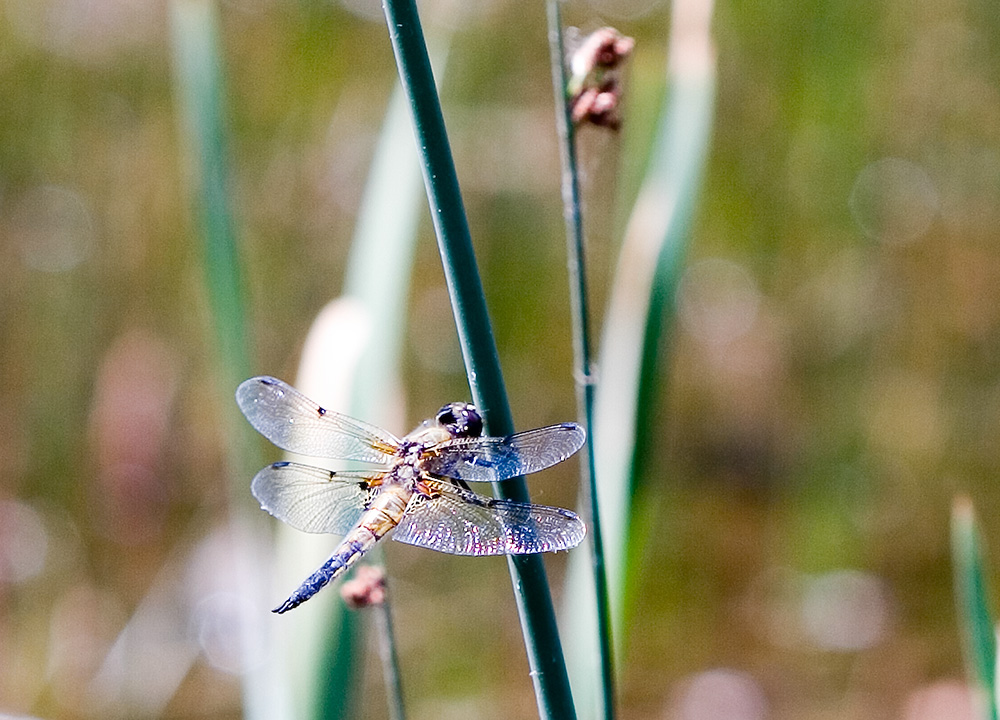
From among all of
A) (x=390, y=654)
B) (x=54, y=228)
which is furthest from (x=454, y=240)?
(x=54, y=228)

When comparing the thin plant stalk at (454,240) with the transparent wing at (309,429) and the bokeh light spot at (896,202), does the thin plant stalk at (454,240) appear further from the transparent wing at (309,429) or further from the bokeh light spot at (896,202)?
the bokeh light spot at (896,202)

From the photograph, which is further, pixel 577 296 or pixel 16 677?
pixel 16 677

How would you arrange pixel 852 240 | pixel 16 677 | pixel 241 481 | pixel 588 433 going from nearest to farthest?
pixel 588 433, pixel 241 481, pixel 16 677, pixel 852 240

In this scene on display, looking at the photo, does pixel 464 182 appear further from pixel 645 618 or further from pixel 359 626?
pixel 359 626

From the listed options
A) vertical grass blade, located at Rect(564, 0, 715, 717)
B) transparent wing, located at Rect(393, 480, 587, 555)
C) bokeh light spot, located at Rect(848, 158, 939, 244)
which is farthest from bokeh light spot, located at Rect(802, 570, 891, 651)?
transparent wing, located at Rect(393, 480, 587, 555)

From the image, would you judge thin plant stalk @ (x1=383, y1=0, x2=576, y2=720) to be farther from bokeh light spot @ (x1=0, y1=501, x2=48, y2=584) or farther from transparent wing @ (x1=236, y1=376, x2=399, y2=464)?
bokeh light spot @ (x1=0, y1=501, x2=48, y2=584)

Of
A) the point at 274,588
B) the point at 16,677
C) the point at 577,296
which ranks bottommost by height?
the point at 16,677

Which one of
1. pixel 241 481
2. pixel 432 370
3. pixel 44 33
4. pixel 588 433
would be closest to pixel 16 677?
pixel 432 370
